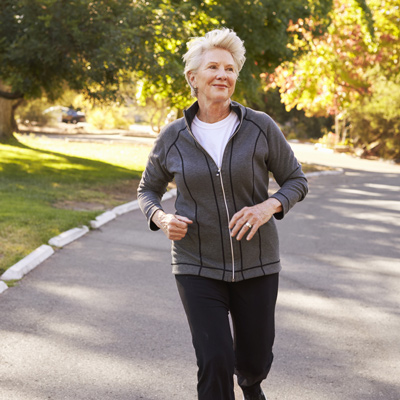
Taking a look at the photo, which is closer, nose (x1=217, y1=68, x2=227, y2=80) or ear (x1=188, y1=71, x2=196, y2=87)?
nose (x1=217, y1=68, x2=227, y2=80)

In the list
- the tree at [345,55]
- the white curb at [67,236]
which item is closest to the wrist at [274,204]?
the white curb at [67,236]

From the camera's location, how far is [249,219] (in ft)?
10.9

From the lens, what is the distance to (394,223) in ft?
42.3

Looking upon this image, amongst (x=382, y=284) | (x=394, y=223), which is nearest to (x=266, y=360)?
(x=382, y=284)

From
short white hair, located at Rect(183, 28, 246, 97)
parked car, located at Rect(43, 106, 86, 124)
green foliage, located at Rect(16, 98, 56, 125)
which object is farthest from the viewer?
parked car, located at Rect(43, 106, 86, 124)

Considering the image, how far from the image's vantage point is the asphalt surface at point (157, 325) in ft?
15.4

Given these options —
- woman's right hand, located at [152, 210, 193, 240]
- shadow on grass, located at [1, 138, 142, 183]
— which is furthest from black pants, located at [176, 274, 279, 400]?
shadow on grass, located at [1, 138, 142, 183]

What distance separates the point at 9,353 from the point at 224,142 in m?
2.62

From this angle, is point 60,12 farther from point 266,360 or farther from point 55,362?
point 266,360

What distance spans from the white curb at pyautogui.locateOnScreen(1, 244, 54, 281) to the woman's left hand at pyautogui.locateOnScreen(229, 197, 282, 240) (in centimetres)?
473

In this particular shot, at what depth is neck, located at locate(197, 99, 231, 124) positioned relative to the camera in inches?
141

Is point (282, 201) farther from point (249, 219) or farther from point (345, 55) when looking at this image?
point (345, 55)

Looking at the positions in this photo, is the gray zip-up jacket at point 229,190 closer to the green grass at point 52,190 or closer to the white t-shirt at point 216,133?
the white t-shirt at point 216,133

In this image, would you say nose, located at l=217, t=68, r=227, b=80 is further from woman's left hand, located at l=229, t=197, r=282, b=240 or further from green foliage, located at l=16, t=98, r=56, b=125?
green foliage, located at l=16, t=98, r=56, b=125
